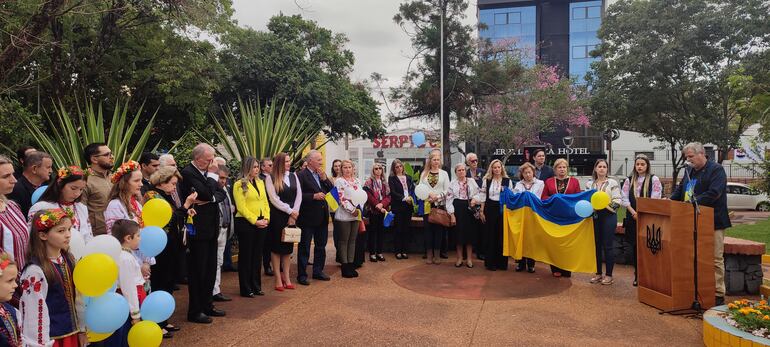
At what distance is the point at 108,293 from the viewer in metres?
3.21

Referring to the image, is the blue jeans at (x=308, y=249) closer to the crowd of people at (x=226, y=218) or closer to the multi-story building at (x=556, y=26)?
the crowd of people at (x=226, y=218)

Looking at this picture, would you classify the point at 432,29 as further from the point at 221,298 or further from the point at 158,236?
the point at 158,236

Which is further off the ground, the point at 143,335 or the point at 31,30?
the point at 31,30

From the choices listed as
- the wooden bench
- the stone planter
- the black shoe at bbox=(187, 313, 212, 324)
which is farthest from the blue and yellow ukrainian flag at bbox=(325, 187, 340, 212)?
the wooden bench

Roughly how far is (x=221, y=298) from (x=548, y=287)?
4.15 m

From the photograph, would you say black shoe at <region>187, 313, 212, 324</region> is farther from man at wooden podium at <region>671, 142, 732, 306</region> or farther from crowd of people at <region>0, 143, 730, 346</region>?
man at wooden podium at <region>671, 142, 732, 306</region>

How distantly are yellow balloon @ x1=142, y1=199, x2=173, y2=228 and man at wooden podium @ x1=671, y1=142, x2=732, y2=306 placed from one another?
208 inches

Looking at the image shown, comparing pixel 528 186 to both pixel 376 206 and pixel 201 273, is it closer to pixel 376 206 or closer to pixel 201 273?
pixel 376 206

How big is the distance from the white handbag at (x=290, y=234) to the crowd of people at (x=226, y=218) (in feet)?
0.08

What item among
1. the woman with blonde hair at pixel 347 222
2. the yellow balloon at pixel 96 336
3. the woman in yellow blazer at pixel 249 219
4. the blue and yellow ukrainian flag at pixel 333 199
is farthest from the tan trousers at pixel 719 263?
the yellow balloon at pixel 96 336

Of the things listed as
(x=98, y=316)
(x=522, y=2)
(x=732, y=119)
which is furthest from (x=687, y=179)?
(x=522, y=2)

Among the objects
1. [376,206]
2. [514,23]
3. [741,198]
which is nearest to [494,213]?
[376,206]

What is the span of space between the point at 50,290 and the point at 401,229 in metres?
6.12

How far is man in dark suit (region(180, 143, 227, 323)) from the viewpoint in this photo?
4.88m
